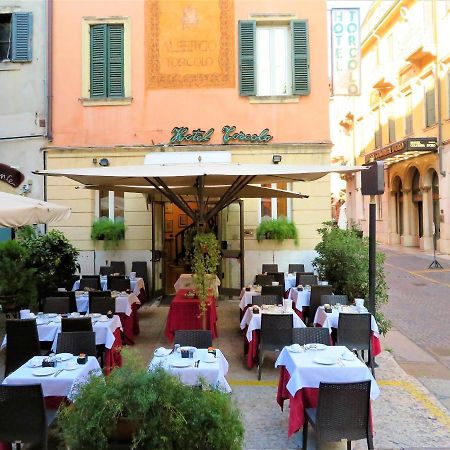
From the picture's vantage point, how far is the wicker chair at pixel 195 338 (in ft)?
17.5

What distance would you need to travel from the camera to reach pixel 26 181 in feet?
40.6

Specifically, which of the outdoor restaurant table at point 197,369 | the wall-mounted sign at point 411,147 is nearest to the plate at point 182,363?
the outdoor restaurant table at point 197,369

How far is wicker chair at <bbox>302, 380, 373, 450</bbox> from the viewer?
13.0 ft

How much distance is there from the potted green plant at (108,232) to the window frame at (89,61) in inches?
122

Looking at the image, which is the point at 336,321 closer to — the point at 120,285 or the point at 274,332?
the point at 274,332

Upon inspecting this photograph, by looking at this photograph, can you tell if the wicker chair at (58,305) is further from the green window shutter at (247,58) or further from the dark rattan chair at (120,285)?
the green window shutter at (247,58)

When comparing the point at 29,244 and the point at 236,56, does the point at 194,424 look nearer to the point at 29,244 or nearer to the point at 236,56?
the point at 29,244

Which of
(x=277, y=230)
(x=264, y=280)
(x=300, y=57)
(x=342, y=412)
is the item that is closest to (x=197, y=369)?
(x=342, y=412)

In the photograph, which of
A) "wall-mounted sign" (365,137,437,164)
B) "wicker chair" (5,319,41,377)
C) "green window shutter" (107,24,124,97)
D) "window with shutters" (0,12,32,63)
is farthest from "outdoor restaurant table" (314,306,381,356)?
"wall-mounted sign" (365,137,437,164)

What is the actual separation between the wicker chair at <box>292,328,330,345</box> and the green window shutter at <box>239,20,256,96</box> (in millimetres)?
8303

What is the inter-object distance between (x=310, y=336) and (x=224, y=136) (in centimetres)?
782

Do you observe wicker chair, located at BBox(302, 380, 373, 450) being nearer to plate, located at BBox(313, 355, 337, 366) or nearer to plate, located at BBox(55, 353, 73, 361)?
plate, located at BBox(313, 355, 337, 366)

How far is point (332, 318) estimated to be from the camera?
681cm

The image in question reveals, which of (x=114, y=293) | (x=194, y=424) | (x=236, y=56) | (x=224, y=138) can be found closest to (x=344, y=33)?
(x=236, y=56)
